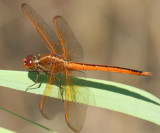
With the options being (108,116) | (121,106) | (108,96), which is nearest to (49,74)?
(108,96)

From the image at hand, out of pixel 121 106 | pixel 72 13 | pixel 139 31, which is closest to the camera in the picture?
pixel 121 106

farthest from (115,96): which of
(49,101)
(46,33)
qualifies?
(46,33)

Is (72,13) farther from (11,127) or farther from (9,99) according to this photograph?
(11,127)

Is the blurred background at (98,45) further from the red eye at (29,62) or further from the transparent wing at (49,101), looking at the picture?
the transparent wing at (49,101)

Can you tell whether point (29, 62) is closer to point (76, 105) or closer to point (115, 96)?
point (76, 105)

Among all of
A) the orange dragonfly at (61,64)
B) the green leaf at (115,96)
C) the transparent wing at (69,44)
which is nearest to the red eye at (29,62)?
the orange dragonfly at (61,64)

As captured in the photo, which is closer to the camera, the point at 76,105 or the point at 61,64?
the point at 76,105
